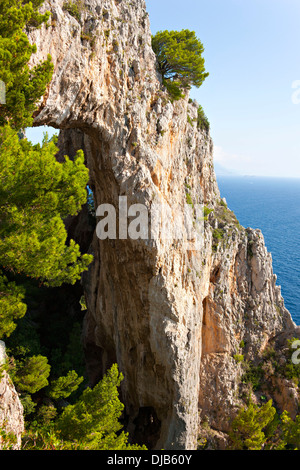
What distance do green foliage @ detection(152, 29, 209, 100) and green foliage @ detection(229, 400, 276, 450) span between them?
25488 millimetres

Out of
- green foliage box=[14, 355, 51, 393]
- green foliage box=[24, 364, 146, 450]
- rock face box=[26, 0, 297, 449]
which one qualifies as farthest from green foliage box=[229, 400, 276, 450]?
green foliage box=[14, 355, 51, 393]

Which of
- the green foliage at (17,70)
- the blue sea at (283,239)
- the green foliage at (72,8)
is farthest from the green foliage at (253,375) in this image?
the green foliage at (72,8)

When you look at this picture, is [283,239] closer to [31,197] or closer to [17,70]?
[31,197]

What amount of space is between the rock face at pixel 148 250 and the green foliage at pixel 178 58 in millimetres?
1331

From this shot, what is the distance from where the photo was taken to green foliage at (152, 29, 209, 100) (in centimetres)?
1873

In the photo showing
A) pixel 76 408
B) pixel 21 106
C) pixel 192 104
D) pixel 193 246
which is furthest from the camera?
pixel 192 104

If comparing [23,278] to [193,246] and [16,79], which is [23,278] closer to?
[193,246]

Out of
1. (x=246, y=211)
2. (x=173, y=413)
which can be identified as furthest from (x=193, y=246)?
(x=246, y=211)

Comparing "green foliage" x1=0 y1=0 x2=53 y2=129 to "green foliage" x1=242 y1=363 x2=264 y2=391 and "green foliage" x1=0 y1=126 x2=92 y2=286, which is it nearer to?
"green foliage" x1=0 y1=126 x2=92 y2=286

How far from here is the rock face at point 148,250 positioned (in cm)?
1391

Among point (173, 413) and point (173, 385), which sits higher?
point (173, 385)

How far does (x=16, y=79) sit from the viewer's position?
26.8ft

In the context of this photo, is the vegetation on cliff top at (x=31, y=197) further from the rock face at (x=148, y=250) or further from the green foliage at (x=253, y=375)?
the green foliage at (x=253, y=375)
